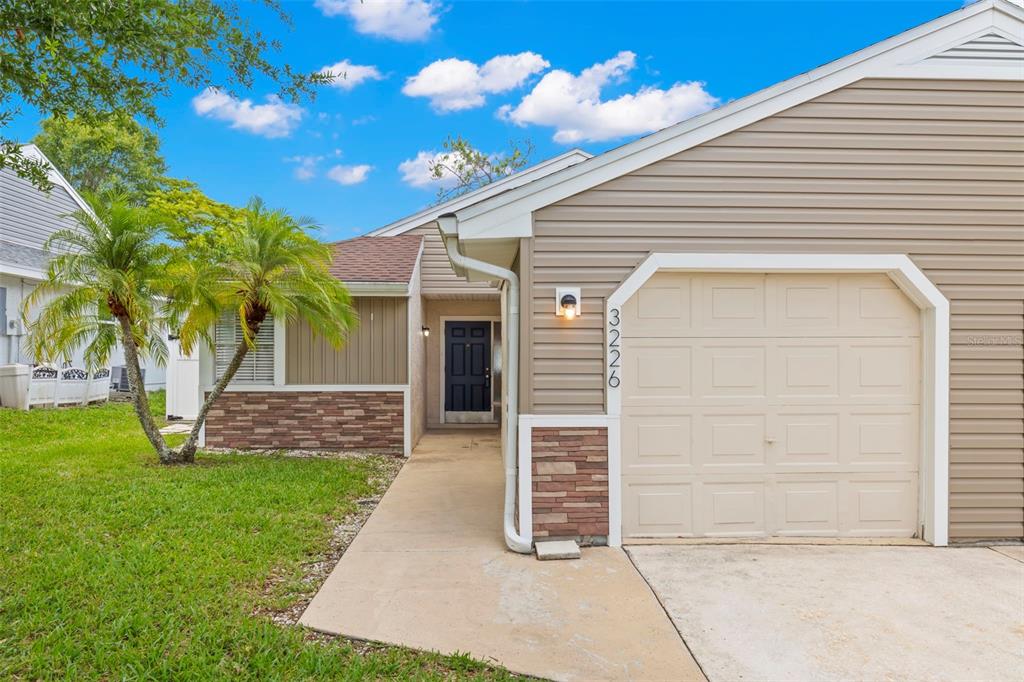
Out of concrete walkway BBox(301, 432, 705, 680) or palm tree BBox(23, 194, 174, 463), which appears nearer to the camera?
concrete walkway BBox(301, 432, 705, 680)

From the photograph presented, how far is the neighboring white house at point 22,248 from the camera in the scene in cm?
1187

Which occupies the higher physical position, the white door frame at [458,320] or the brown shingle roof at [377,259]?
the brown shingle roof at [377,259]

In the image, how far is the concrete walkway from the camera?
3051 mm

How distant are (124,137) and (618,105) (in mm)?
20237

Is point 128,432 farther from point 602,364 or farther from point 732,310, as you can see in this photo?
point 732,310

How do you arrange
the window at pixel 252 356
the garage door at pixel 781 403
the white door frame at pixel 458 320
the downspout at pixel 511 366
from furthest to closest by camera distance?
the white door frame at pixel 458 320 < the window at pixel 252 356 < the garage door at pixel 781 403 < the downspout at pixel 511 366

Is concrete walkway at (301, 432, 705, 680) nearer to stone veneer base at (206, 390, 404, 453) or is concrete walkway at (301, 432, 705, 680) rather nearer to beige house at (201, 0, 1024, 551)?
beige house at (201, 0, 1024, 551)

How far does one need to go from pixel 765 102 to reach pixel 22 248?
49.3 feet

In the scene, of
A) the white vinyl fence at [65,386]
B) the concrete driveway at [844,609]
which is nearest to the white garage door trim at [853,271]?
the concrete driveway at [844,609]

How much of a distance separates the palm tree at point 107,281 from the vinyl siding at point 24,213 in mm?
6995

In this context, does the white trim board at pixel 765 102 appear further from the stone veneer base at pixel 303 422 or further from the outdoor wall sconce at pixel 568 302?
the stone veneer base at pixel 303 422

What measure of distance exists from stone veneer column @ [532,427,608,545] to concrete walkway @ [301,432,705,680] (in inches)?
9.6

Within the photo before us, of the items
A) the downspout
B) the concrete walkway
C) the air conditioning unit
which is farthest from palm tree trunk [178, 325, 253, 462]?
the air conditioning unit

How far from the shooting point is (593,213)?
4762 millimetres
